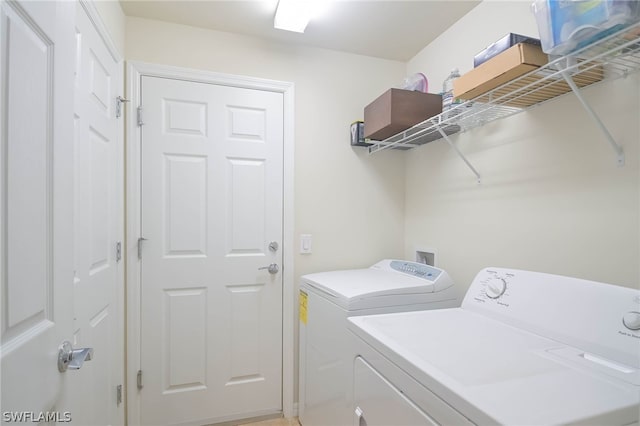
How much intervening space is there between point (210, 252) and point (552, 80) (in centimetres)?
189

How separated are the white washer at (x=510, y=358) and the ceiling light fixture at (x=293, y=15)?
1.60 meters

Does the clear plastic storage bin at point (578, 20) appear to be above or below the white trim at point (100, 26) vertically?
below

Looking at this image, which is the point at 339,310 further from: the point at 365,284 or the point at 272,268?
the point at 272,268

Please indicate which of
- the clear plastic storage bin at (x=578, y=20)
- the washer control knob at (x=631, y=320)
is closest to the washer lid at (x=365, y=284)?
the washer control knob at (x=631, y=320)

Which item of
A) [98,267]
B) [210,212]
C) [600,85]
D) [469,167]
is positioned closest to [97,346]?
[98,267]

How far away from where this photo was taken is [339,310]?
58.9 inches

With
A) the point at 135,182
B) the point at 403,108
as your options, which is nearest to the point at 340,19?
the point at 403,108

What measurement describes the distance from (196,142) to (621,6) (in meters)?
1.92

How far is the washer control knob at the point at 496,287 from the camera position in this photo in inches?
48.9

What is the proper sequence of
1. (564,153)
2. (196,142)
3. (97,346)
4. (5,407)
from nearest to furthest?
1. (5,407)
2. (564,153)
3. (97,346)
4. (196,142)

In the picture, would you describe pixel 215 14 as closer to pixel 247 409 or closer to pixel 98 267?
pixel 98 267

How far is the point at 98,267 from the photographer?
1473 millimetres

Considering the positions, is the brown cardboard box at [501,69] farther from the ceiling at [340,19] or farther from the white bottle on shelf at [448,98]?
the ceiling at [340,19]

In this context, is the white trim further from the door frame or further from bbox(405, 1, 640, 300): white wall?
bbox(405, 1, 640, 300): white wall
